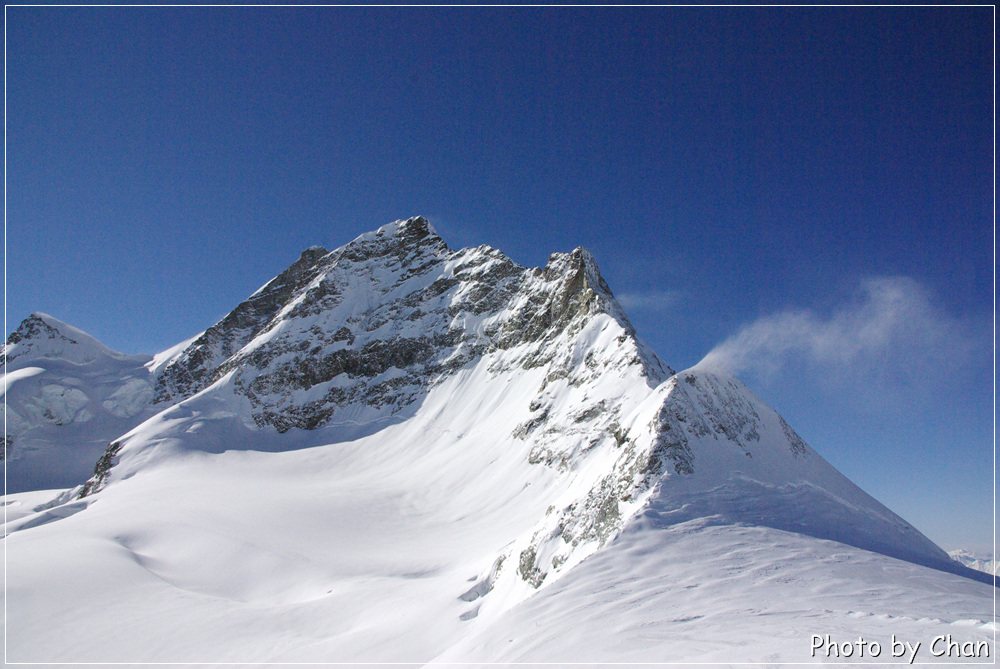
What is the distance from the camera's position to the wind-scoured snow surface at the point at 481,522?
9.95 m

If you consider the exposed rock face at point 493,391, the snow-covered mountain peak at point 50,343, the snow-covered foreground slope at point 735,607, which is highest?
the snow-covered mountain peak at point 50,343

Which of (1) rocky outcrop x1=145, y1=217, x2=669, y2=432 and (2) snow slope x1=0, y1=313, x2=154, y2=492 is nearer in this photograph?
(1) rocky outcrop x1=145, y1=217, x2=669, y2=432

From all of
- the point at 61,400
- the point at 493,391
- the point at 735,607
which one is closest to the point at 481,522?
the point at 493,391

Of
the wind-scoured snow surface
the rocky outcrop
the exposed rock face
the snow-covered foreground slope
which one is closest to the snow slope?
the exposed rock face

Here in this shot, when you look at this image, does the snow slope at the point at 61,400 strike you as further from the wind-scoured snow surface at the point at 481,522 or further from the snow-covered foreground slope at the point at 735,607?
the snow-covered foreground slope at the point at 735,607

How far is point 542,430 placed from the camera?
1560 inches

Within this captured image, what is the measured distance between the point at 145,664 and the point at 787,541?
1940cm

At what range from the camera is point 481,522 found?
32125mm

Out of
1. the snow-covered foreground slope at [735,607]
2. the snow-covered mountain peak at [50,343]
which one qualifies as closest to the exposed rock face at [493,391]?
the snow-covered foreground slope at [735,607]

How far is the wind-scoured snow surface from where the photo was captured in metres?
9.95

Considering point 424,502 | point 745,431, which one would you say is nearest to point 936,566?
point 745,431

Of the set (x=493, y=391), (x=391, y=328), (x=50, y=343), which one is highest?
(x=50, y=343)

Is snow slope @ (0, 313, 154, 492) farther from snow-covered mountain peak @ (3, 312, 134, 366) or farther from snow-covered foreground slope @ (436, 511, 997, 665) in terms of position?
snow-covered foreground slope @ (436, 511, 997, 665)

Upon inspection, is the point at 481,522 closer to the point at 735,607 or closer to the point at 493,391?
the point at 493,391
